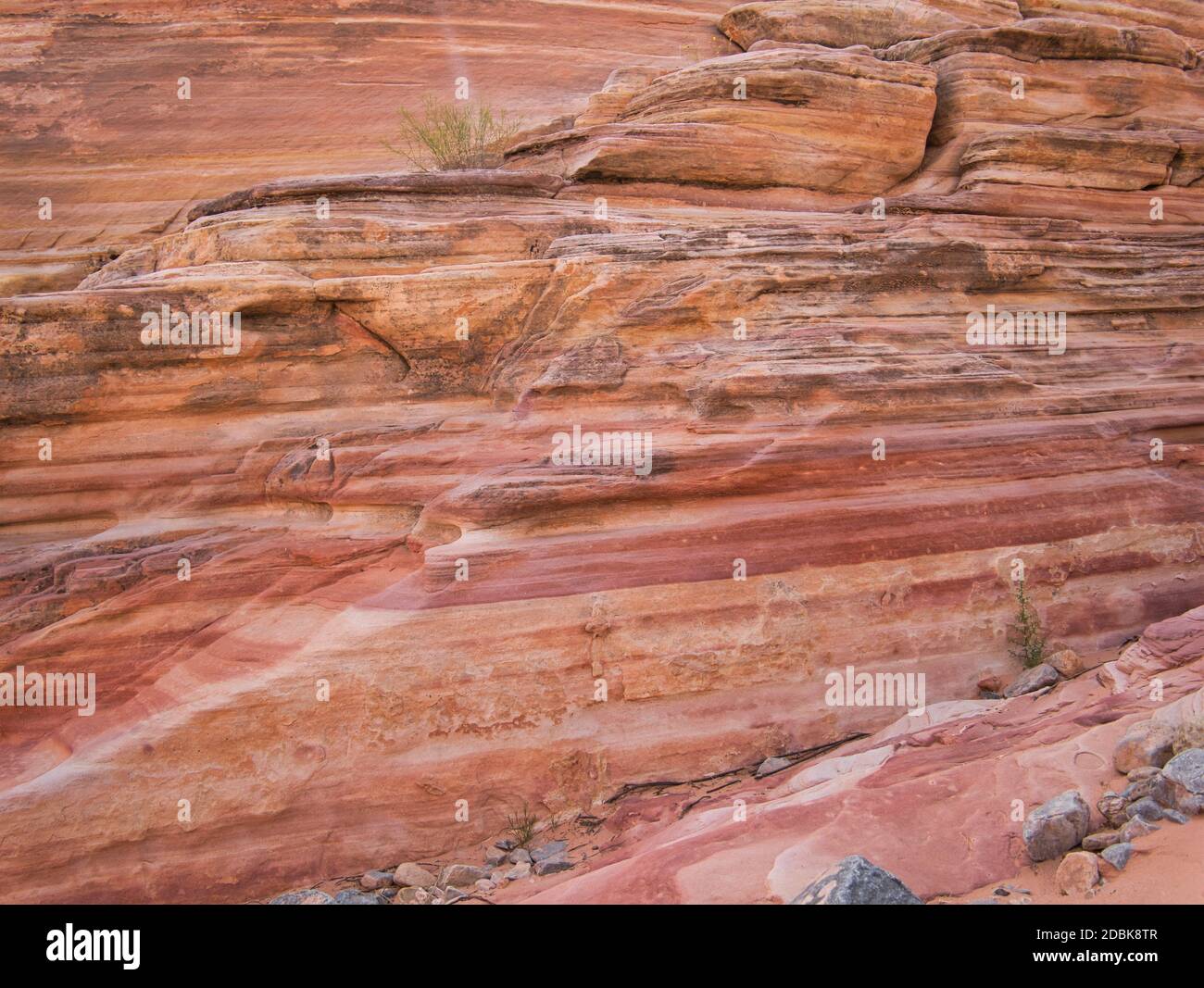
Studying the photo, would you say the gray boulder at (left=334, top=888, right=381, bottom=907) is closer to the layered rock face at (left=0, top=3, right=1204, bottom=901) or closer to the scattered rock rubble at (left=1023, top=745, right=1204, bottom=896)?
the layered rock face at (left=0, top=3, right=1204, bottom=901)

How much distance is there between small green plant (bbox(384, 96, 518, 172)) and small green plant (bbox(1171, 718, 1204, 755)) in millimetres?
10957

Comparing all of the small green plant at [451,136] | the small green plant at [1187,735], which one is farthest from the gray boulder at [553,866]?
the small green plant at [451,136]

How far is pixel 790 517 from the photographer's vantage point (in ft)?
34.4

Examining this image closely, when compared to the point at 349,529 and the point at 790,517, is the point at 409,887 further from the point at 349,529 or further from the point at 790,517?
the point at 790,517

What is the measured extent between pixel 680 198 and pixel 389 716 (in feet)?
26.0

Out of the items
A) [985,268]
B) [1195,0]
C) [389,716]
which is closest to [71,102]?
[389,716]

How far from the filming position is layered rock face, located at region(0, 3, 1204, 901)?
9297 millimetres

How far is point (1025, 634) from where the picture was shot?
1084cm
